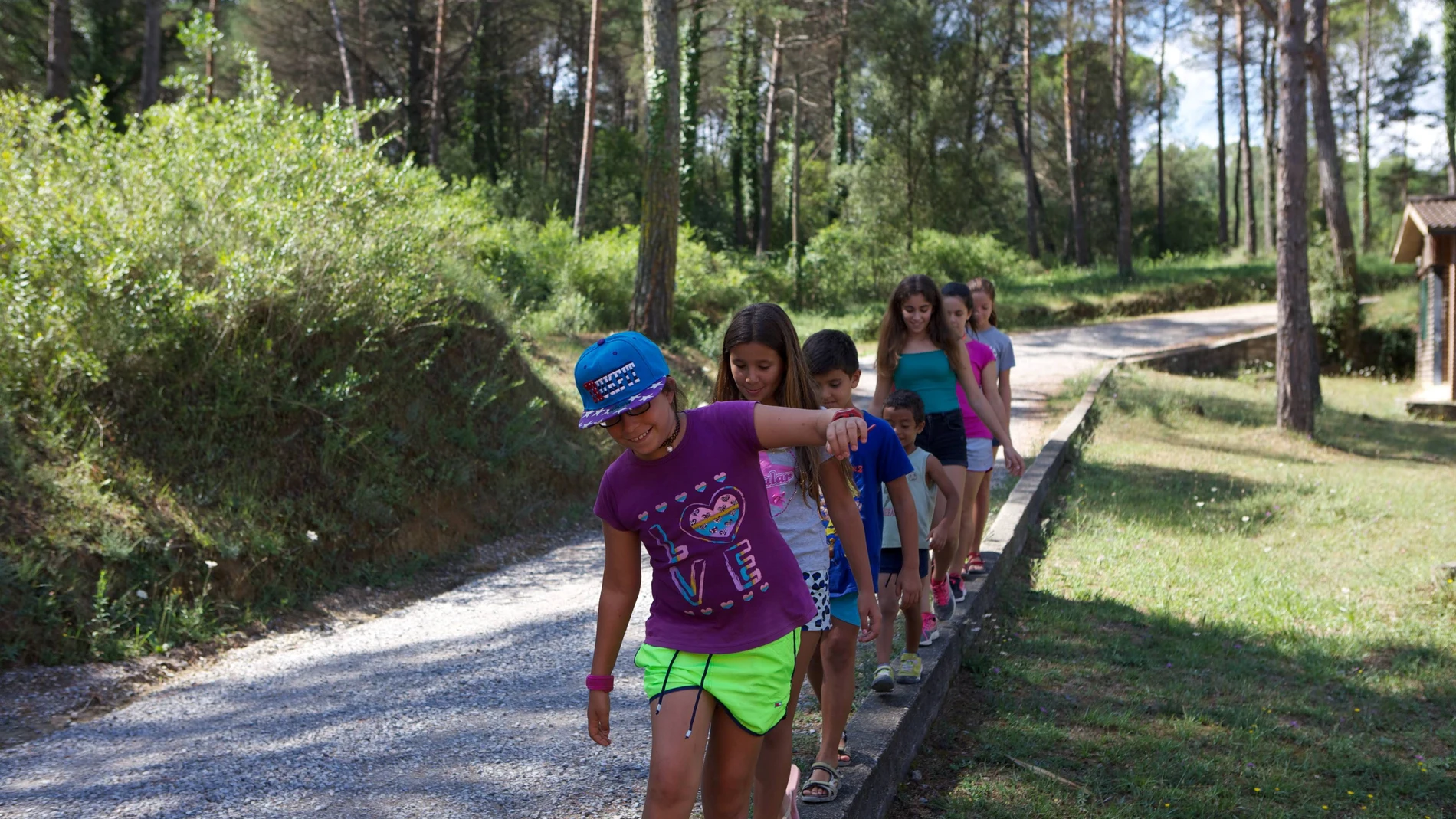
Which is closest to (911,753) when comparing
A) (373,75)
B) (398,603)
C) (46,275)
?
(398,603)

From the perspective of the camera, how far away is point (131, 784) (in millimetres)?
4324

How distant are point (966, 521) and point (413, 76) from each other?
1127 inches

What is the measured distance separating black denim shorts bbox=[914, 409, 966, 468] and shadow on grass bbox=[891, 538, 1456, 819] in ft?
3.32

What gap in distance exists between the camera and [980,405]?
5594 millimetres

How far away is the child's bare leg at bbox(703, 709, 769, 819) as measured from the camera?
2.72 meters

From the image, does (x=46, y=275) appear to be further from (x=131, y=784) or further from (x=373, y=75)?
(x=373, y=75)

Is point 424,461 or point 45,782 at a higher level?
point 424,461

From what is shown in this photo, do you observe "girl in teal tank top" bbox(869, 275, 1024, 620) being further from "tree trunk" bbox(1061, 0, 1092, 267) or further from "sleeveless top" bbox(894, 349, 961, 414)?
"tree trunk" bbox(1061, 0, 1092, 267)

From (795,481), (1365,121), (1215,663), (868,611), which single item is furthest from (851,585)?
(1365,121)

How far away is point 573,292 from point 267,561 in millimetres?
10582

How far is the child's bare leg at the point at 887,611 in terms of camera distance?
432 centimetres

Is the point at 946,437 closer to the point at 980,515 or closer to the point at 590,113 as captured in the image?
the point at 980,515

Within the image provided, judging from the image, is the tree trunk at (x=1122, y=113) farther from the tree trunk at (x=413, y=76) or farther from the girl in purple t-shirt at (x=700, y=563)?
the girl in purple t-shirt at (x=700, y=563)

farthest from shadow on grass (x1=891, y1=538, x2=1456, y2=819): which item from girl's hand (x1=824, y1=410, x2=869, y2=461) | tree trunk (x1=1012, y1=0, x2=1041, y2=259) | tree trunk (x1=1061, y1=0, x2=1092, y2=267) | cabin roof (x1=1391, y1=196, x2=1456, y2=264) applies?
tree trunk (x1=1012, y1=0, x2=1041, y2=259)
